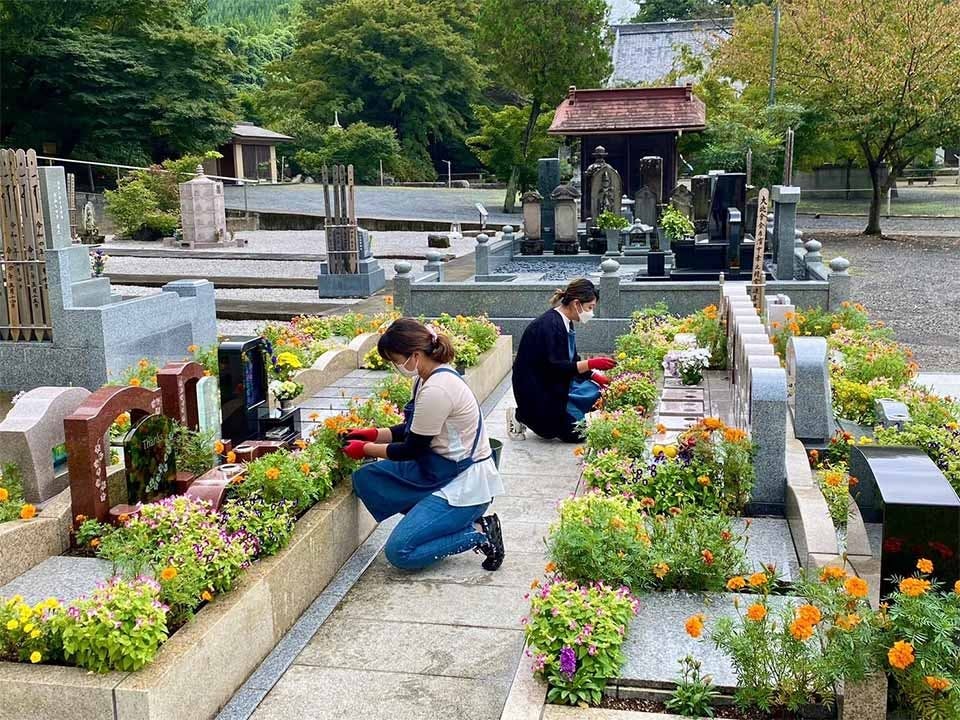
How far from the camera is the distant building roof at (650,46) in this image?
52875mm

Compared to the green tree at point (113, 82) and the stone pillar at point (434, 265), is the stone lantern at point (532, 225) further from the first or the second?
the green tree at point (113, 82)

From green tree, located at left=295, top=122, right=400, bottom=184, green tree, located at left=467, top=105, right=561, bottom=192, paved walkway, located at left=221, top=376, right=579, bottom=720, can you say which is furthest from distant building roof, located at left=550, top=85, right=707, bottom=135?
paved walkway, located at left=221, top=376, right=579, bottom=720

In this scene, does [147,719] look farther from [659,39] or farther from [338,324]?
[659,39]

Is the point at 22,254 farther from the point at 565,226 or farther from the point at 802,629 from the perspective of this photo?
the point at 565,226

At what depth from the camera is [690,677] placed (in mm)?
4266

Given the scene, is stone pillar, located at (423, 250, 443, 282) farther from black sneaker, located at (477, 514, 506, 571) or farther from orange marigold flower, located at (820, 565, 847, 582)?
orange marigold flower, located at (820, 565, 847, 582)

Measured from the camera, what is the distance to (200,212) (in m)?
29.6

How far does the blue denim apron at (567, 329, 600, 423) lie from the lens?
9302 mm

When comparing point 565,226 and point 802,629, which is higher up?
point 565,226

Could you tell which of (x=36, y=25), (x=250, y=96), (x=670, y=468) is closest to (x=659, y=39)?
(x=250, y=96)

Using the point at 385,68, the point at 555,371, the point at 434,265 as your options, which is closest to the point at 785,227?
the point at 434,265

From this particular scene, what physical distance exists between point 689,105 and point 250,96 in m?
30.4

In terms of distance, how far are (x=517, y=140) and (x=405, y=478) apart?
37.7 metres

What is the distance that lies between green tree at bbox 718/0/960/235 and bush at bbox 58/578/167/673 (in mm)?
29252
